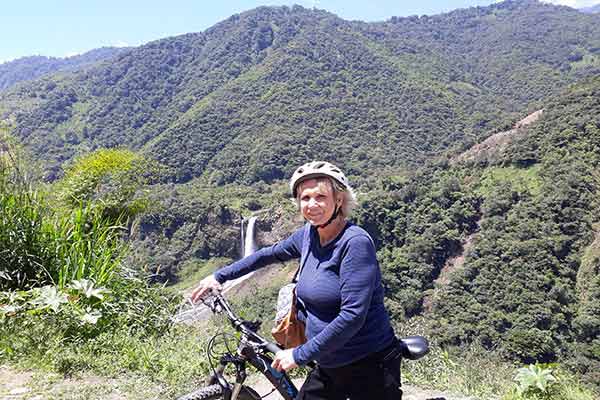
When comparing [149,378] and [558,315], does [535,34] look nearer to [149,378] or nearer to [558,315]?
[558,315]

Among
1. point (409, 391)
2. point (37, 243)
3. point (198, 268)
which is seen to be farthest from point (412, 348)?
point (198, 268)

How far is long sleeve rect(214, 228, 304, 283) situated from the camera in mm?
2418

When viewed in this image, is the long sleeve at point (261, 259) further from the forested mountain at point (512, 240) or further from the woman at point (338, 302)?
the forested mountain at point (512, 240)

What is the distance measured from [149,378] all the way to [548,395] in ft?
9.17

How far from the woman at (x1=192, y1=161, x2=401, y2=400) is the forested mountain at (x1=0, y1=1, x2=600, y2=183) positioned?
63957mm

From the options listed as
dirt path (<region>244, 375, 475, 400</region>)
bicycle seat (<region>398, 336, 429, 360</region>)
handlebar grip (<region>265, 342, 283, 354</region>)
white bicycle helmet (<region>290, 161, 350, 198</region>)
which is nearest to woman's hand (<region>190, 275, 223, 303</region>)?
handlebar grip (<region>265, 342, 283, 354</region>)

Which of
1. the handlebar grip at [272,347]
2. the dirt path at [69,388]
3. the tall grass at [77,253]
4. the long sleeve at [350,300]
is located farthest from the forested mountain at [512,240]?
the long sleeve at [350,300]

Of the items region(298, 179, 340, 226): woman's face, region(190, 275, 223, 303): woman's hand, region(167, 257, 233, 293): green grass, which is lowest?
region(167, 257, 233, 293): green grass

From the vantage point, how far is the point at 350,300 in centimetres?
179

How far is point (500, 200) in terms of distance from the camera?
4256 centimetres

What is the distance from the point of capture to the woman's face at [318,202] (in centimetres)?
199

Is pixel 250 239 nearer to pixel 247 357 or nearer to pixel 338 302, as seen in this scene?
pixel 247 357

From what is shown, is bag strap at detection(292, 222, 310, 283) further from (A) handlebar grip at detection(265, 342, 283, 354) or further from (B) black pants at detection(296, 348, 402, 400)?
(B) black pants at detection(296, 348, 402, 400)

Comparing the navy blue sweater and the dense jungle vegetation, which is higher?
the navy blue sweater
